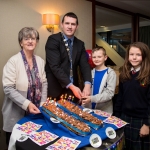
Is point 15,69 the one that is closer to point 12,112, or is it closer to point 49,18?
point 12,112

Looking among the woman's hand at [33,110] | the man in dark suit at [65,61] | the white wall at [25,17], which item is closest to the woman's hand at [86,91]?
the man in dark suit at [65,61]

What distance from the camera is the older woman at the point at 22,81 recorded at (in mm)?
1600

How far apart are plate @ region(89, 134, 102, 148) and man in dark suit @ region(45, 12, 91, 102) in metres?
0.63

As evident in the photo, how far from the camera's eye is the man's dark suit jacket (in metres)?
1.82

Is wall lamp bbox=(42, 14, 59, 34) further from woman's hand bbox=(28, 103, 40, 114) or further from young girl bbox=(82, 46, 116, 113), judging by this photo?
woman's hand bbox=(28, 103, 40, 114)

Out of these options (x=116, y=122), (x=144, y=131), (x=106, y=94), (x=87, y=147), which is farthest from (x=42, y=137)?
(x=144, y=131)

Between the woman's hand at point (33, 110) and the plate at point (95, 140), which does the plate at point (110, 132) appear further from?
the woman's hand at point (33, 110)

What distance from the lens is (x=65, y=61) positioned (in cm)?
192

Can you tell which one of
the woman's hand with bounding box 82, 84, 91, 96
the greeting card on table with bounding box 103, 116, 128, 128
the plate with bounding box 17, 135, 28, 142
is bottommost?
the plate with bounding box 17, 135, 28, 142

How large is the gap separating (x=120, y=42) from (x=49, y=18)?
161 inches

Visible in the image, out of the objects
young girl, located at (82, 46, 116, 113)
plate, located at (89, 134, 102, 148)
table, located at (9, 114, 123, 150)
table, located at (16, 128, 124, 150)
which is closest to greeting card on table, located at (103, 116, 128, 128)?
table, located at (9, 114, 123, 150)

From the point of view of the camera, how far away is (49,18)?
3059 millimetres

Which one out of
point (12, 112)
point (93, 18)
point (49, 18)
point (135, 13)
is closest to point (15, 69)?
point (12, 112)

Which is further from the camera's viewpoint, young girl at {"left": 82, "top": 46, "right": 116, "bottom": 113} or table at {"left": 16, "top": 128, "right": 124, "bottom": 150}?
young girl at {"left": 82, "top": 46, "right": 116, "bottom": 113}
